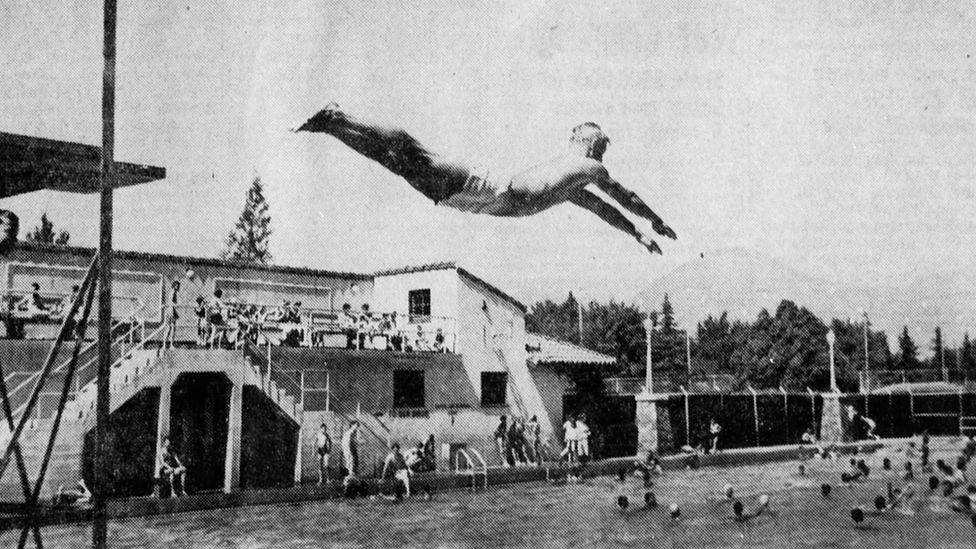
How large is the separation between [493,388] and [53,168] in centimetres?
2464

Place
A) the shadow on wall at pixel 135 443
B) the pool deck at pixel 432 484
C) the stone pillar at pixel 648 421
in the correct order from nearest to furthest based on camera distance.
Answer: the pool deck at pixel 432 484 → the shadow on wall at pixel 135 443 → the stone pillar at pixel 648 421

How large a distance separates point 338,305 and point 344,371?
568 cm

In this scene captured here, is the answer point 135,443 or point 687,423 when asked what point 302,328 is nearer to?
point 135,443

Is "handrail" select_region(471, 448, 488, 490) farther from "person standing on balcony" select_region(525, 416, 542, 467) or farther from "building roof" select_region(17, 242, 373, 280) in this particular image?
"building roof" select_region(17, 242, 373, 280)

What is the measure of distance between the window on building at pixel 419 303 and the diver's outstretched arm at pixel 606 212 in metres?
21.2

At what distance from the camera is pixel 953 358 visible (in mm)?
89188

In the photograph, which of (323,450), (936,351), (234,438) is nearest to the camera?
(234,438)

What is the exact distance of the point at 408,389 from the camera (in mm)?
28312

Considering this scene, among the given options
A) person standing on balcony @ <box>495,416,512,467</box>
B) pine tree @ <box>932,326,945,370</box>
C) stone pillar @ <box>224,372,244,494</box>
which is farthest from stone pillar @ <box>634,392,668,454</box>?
pine tree @ <box>932,326,945,370</box>

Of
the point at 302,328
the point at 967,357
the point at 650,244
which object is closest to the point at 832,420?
the point at 302,328

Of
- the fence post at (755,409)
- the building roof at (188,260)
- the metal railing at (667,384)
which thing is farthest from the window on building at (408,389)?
the metal railing at (667,384)

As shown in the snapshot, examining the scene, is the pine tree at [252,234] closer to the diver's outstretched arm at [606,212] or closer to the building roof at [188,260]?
the building roof at [188,260]

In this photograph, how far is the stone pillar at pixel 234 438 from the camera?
22.0m

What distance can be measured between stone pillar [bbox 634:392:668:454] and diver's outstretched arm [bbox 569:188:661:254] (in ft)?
71.5
